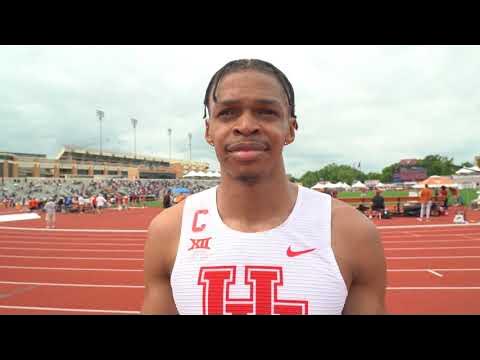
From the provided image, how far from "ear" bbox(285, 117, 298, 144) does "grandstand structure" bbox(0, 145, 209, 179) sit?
6271 centimetres

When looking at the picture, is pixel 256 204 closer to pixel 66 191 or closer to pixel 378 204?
pixel 378 204

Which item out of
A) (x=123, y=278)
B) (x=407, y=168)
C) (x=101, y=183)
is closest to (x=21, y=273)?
(x=123, y=278)

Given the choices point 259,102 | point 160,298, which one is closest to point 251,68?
point 259,102

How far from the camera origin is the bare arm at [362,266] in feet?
4.42

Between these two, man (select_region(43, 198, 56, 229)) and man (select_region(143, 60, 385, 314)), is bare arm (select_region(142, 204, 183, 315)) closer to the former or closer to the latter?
man (select_region(143, 60, 385, 314))

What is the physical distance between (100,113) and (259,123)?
73.6 metres

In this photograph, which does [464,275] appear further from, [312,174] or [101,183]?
[312,174]

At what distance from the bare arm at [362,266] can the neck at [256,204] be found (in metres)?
0.27

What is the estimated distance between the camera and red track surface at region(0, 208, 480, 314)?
5.00m

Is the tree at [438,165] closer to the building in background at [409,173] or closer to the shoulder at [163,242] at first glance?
the building in background at [409,173]

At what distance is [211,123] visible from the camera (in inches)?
55.3

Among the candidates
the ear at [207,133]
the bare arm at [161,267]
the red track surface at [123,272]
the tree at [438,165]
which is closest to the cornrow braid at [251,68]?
the ear at [207,133]

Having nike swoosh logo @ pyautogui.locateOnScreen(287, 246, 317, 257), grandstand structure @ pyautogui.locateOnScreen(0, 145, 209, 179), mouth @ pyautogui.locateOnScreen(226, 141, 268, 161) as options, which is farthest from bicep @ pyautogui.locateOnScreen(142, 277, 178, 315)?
grandstand structure @ pyautogui.locateOnScreen(0, 145, 209, 179)

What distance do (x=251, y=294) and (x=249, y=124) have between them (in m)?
0.69
